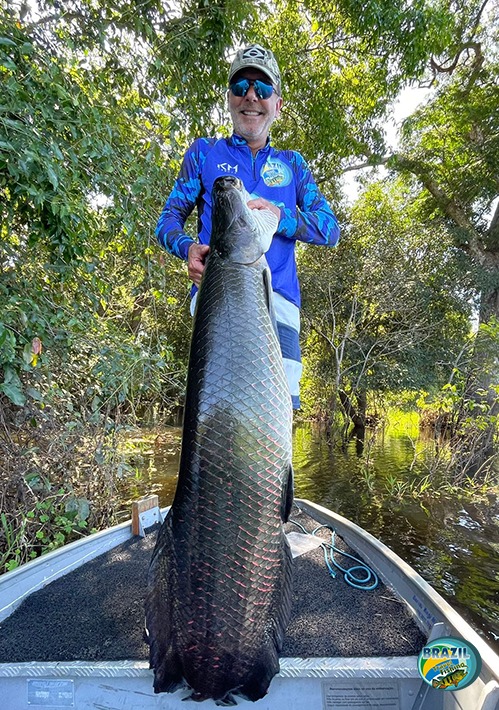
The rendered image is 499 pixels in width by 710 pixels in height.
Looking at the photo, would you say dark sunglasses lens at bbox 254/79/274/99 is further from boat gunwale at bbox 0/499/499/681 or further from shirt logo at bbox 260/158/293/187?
boat gunwale at bbox 0/499/499/681

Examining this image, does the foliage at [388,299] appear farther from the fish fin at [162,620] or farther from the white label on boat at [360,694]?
the fish fin at [162,620]

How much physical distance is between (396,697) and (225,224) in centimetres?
204

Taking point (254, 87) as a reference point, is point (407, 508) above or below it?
below

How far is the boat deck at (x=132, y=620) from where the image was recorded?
80.6 inches

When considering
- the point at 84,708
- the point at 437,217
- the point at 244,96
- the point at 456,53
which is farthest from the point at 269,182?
the point at 456,53

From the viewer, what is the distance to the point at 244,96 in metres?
2.15

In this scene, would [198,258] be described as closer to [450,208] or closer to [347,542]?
[347,542]

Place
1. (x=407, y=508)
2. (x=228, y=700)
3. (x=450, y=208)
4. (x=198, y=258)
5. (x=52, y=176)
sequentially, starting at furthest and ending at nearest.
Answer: (x=450, y=208) < (x=407, y=508) < (x=52, y=176) < (x=198, y=258) < (x=228, y=700)

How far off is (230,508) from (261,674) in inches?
24.3

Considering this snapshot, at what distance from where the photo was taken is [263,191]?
2209 mm

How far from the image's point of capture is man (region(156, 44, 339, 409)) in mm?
2119

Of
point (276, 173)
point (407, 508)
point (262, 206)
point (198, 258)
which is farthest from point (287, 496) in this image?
point (407, 508)

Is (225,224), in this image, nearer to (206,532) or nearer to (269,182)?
(269,182)

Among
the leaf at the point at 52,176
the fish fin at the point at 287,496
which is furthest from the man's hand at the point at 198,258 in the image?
the leaf at the point at 52,176
